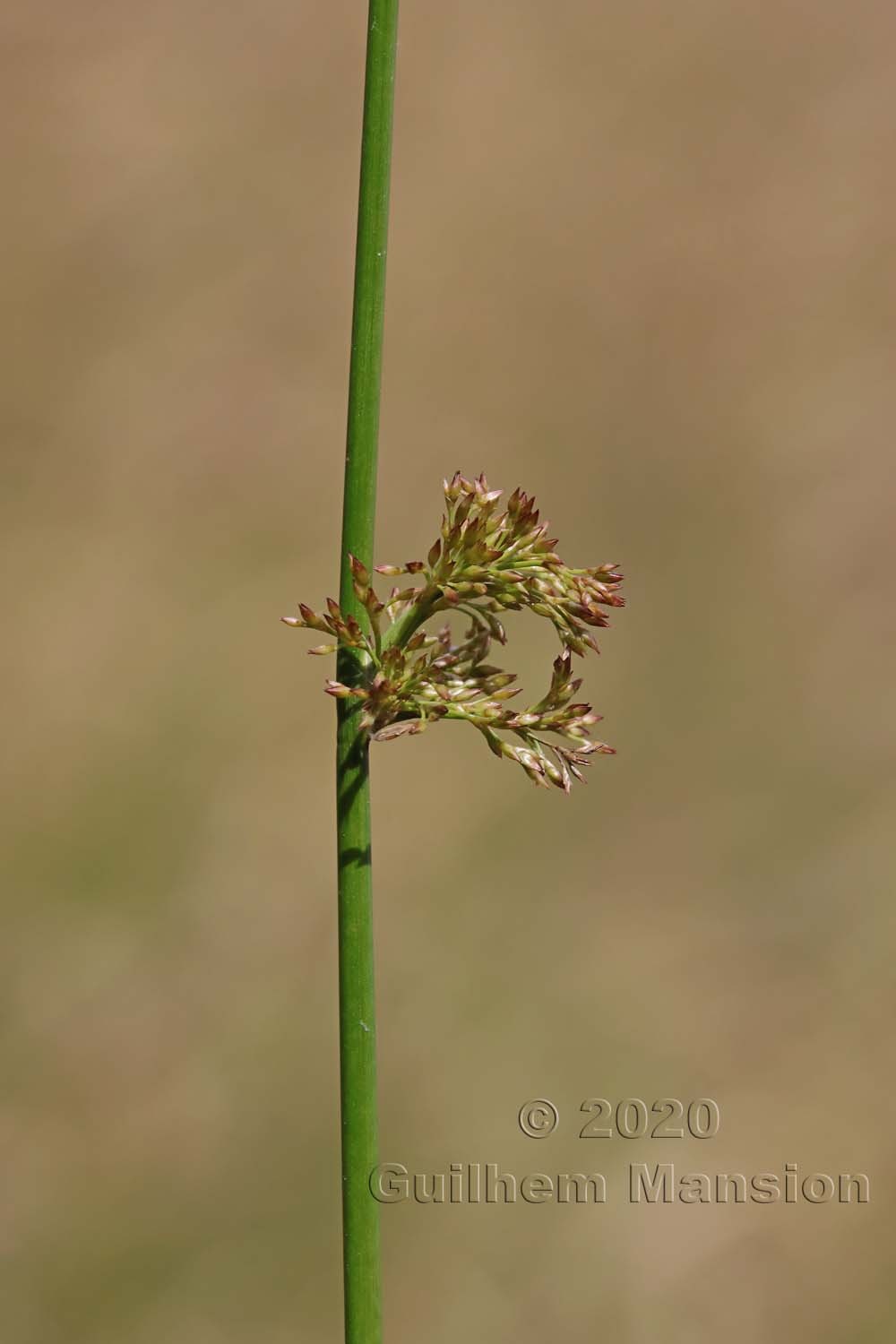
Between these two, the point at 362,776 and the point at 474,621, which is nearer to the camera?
the point at 362,776

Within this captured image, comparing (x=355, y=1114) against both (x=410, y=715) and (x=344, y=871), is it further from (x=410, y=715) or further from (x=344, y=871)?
(x=410, y=715)

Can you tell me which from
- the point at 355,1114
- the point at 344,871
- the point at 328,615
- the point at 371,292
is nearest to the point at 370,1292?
the point at 355,1114

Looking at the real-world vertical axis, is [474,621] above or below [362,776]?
above

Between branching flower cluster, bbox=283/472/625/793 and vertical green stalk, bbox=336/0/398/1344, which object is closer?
vertical green stalk, bbox=336/0/398/1344
